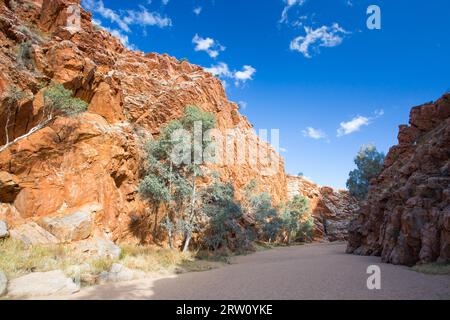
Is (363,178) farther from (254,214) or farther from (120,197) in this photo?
(120,197)

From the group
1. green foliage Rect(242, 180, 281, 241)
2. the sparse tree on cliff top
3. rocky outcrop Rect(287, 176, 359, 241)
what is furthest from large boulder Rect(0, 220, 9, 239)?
rocky outcrop Rect(287, 176, 359, 241)

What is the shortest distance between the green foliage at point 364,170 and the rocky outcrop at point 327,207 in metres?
13.4

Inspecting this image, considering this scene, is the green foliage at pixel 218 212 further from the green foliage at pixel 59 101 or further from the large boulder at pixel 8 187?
the large boulder at pixel 8 187

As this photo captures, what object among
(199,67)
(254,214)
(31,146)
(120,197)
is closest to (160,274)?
(120,197)

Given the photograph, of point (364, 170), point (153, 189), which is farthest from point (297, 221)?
point (153, 189)

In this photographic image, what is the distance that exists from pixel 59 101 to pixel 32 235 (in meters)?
9.01

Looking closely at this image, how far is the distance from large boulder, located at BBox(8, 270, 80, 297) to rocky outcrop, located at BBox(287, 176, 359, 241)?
178 feet

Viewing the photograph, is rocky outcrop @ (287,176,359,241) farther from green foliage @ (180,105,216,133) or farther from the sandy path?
the sandy path

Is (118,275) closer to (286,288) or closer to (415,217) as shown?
(286,288)

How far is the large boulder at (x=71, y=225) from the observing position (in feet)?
42.4

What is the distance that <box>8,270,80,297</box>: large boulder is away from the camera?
23.6 feet

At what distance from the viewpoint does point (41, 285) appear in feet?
24.7
